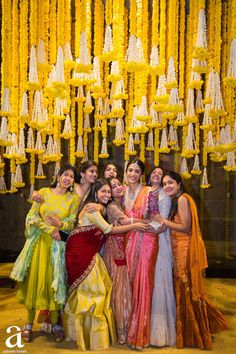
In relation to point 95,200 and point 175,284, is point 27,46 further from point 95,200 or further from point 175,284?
point 175,284

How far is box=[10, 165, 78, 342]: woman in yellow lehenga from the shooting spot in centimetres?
348

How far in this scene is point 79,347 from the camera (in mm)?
3355

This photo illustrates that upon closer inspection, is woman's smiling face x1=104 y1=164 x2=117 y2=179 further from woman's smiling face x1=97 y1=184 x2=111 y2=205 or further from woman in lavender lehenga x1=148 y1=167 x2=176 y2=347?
woman in lavender lehenga x1=148 y1=167 x2=176 y2=347

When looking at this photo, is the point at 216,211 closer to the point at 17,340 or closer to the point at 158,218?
the point at 158,218

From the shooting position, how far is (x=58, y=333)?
356 cm

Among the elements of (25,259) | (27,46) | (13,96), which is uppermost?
(27,46)

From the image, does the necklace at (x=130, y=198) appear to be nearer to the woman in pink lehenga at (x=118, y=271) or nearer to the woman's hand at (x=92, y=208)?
the woman in pink lehenga at (x=118, y=271)

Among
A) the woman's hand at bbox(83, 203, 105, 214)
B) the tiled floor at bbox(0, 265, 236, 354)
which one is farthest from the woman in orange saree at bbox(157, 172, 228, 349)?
the woman's hand at bbox(83, 203, 105, 214)

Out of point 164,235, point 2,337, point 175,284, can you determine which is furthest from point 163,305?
point 2,337

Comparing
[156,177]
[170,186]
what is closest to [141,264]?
[170,186]

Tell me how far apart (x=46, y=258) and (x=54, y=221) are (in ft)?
0.97

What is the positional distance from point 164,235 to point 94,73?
1.66m

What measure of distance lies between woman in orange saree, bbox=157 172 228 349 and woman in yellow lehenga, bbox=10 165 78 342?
2.55ft

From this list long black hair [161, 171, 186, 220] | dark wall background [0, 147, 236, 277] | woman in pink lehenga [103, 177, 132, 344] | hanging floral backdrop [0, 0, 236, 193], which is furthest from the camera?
dark wall background [0, 147, 236, 277]
